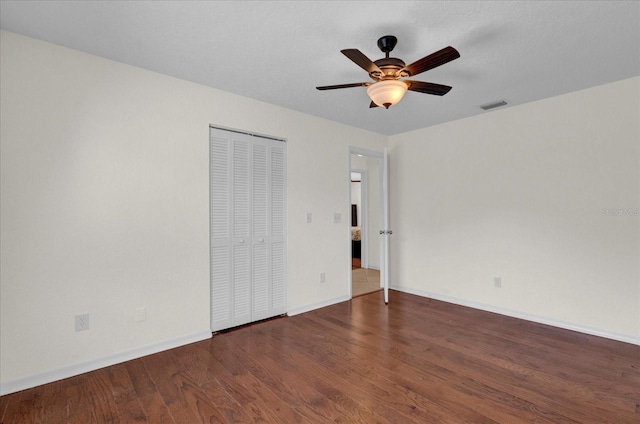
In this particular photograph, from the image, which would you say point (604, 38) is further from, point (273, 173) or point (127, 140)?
point (127, 140)

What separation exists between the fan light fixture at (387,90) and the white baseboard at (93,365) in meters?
2.66

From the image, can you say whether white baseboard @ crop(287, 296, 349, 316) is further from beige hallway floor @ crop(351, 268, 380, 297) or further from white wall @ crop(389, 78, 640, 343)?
white wall @ crop(389, 78, 640, 343)

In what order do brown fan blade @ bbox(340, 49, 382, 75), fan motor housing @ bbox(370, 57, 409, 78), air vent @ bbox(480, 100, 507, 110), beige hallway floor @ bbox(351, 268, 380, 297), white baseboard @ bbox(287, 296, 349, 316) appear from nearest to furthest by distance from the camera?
1. brown fan blade @ bbox(340, 49, 382, 75)
2. fan motor housing @ bbox(370, 57, 409, 78)
3. air vent @ bbox(480, 100, 507, 110)
4. white baseboard @ bbox(287, 296, 349, 316)
5. beige hallway floor @ bbox(351, 268, 380, 297)

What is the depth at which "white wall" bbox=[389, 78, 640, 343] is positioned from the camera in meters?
3.02

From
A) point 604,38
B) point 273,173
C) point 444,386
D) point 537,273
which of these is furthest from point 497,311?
point 273,173

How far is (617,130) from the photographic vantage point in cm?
303

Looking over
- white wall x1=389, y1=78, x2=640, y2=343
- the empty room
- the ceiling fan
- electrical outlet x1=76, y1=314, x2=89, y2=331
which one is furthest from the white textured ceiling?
electrical outlet x1=76, y1=314, x2=89, y2=331

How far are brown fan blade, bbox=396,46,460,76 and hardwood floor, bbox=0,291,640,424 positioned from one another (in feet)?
7.17

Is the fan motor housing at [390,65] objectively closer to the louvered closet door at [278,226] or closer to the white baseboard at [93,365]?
the louvered closet door at [278,226]

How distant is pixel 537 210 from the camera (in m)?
3.54

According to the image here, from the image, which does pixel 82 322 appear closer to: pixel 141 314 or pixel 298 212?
pixel 141 314

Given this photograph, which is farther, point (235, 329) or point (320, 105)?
point (320, 105)

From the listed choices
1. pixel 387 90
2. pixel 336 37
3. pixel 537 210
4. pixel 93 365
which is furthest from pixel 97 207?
pixel 537 210

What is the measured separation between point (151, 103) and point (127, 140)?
0.40 meters
